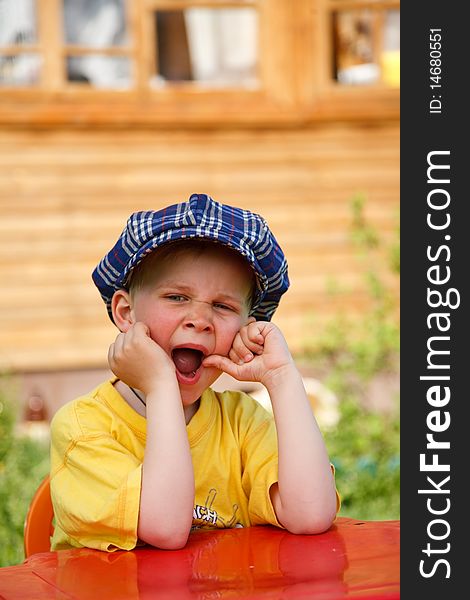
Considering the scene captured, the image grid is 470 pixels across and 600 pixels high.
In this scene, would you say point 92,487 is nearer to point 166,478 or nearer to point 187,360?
point 166,478

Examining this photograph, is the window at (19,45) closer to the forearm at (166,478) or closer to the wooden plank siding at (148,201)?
the wooden plank siding at (148,201)

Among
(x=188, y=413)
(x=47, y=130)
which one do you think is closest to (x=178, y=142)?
(x=47, y=130)

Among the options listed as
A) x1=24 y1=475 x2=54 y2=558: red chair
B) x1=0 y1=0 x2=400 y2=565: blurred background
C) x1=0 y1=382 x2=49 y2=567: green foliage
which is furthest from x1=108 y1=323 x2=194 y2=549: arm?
x1=0 y1=0 x2=400 y2=565: blurred background

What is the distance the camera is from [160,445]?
5.74 ft

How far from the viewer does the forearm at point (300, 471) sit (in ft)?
5.93

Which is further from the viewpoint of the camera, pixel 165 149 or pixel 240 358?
pixel 165 149

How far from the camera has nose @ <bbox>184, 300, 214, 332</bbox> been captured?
1.87m

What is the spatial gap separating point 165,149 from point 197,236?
19.5ft

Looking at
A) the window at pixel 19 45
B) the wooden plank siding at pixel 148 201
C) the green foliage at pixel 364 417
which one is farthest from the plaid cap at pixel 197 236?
the window at pixel 19 45

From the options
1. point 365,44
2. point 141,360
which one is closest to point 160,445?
point 141,360

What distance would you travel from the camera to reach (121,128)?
24.9ft

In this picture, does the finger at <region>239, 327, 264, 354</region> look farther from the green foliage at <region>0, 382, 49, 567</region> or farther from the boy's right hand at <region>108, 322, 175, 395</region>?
the green foliage at <region>0, 382, 49, 567</region>

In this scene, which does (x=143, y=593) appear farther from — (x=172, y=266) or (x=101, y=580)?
(x=172, y=266)

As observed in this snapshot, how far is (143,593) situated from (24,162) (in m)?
6.37
